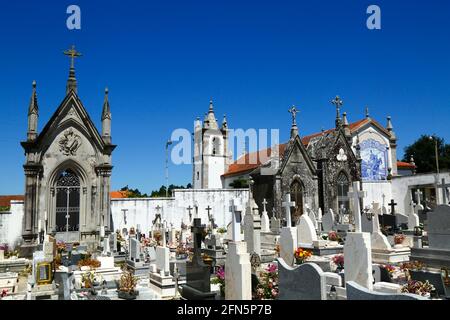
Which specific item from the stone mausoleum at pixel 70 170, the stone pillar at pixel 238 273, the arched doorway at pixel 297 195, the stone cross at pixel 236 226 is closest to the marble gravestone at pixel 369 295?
the stone pillar at pixel 238 273

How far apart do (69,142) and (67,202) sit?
130 inches

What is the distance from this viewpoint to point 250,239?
581 inches

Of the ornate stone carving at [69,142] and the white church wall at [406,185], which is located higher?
the ornate stone carving at [69,142]

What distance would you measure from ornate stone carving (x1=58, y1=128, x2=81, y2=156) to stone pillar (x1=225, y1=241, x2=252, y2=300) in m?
15.1

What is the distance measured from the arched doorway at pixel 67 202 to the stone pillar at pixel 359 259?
16375 millimetres

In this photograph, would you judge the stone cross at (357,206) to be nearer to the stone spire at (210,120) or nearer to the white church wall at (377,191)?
the white church wall at (377,191)

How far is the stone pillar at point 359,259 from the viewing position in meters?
8.01

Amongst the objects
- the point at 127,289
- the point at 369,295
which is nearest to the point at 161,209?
the point at 127,289

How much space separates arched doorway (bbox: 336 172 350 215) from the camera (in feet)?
93.8

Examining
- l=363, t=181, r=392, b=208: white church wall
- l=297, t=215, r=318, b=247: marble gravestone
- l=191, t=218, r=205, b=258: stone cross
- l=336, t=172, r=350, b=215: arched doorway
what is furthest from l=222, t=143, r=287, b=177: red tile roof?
l=191, t=218, r=205, b=258: stone cross

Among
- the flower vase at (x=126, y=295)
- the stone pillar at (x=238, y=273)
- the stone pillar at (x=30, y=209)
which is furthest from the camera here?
the stone pillar at (x=30, y=209)

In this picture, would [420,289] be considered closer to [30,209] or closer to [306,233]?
[306,233]
